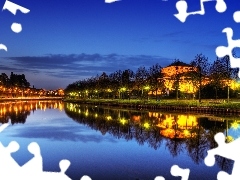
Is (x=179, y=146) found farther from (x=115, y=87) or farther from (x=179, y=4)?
(x=115, y=87)

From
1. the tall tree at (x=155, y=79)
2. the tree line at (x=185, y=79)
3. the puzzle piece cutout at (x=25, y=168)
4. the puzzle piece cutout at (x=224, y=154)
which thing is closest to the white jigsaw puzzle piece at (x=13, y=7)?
the puzzle piece cutout at (x=25, y=168)

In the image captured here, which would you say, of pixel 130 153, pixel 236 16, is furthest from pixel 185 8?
pixel 130 153

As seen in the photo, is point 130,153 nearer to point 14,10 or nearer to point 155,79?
point 14,10

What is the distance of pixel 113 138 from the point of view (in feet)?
55.7

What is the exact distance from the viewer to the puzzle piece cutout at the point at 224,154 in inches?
207

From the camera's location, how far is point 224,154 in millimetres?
5688

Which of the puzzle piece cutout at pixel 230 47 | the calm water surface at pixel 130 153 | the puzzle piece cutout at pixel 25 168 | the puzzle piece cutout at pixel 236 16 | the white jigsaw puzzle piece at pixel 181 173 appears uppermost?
the puzzle piece cutout at pixel 236 16

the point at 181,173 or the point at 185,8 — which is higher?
the point at 185,8

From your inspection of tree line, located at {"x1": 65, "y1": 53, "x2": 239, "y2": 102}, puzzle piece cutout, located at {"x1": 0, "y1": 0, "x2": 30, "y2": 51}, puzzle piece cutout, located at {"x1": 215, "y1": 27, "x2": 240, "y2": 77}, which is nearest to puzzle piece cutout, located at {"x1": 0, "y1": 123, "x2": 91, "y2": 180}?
puzzle piece cutout, located at {"x1": 0, "y1": 0, "x2": 30, "y2": 51}

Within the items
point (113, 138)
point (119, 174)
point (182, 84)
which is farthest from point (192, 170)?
point (182, 84)

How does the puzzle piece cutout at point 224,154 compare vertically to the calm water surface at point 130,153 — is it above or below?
above

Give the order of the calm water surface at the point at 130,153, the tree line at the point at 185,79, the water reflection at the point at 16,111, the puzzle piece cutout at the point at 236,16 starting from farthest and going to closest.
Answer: the tree line at the point at 185,79 < the water reflection at the point at 16,111 < the calm water surface at the point at 130,153 < the puzzle piece cutout at the point at 236,16

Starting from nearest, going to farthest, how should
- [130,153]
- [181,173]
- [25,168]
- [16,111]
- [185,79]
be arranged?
1. [181,173]
2. [25,168]
3. [130,153]
4. [16,111]
5. [185,79]

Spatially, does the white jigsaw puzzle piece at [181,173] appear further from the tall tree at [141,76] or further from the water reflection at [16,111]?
the tall tree at [141,76]
